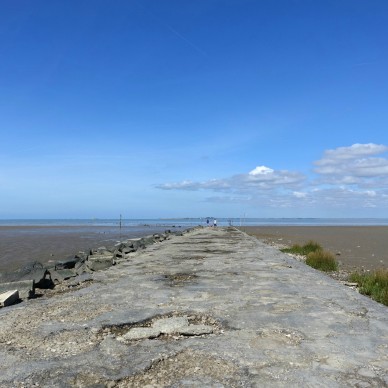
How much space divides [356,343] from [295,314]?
108 cm

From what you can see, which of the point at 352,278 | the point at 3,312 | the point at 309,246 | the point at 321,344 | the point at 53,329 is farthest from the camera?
the point at 309,246

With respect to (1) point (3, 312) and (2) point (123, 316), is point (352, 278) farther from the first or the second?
(1) point (3, 312)

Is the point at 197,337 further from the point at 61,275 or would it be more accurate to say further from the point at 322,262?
Answer: the point at 322,262

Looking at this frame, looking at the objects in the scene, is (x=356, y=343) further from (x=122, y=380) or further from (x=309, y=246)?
(x=309, y=246)

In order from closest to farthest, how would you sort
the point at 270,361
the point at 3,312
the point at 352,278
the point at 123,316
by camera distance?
the point at 270,361 < the point at 123,316 < the point at 3,312 < the point at 352,278

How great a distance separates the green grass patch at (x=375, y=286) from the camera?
249 inches

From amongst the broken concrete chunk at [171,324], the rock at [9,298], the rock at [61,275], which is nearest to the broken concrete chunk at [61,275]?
the rock at [61,275]

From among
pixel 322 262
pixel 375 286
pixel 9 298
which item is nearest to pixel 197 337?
A: pixel 9 298

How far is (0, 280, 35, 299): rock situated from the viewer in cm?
665

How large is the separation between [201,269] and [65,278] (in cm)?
316

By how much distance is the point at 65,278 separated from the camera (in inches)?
374

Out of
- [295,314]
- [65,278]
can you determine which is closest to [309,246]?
[65,278]

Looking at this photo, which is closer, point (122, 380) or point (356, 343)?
point (122, 380)

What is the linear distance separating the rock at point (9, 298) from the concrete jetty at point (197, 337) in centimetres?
35
